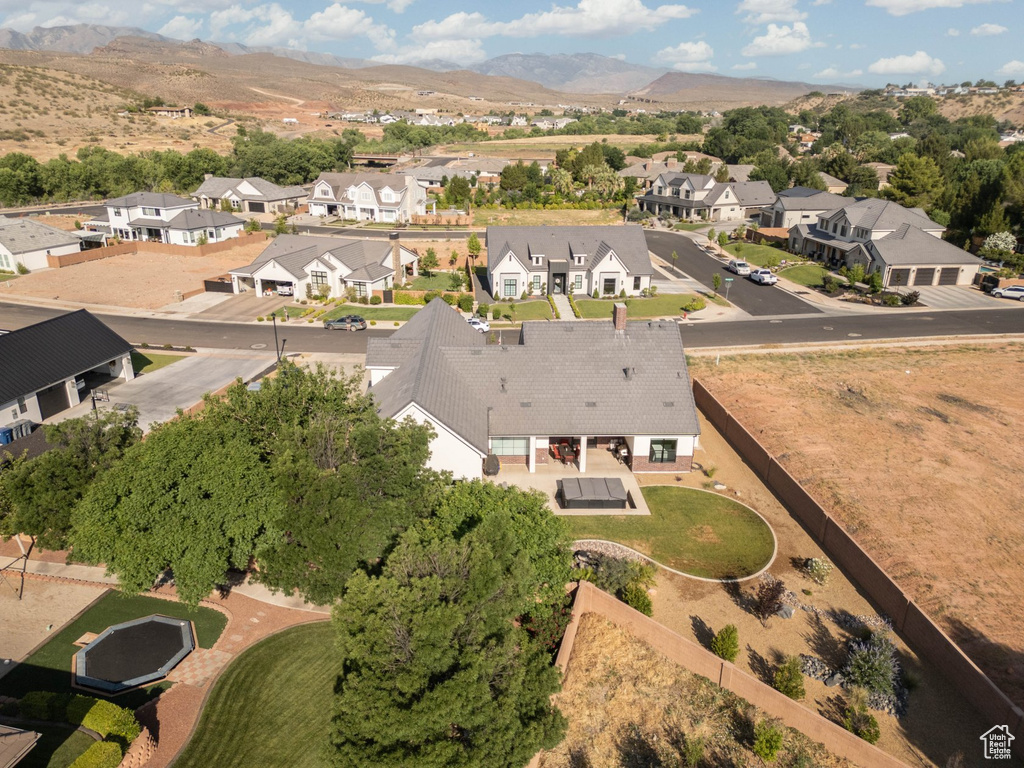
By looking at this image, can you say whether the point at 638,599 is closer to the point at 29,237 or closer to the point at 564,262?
the point at 564,262

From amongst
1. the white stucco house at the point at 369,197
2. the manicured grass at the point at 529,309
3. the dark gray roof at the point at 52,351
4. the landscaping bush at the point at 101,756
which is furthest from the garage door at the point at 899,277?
the landscaping bush at the point at 101,756

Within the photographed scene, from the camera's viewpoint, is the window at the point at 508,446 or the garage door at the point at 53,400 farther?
the garage door at the point at 53,400

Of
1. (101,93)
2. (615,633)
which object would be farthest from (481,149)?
(615,633)

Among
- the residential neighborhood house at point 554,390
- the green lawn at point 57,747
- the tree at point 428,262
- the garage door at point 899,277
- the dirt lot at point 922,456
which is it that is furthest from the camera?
the tree at point 428,262

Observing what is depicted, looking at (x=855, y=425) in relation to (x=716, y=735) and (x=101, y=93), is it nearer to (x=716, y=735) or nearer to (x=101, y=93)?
(x=716, y=735)

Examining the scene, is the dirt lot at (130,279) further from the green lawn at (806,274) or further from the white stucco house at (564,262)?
the green lawn at (806,274)

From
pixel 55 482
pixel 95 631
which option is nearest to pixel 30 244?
pixel 55 482
